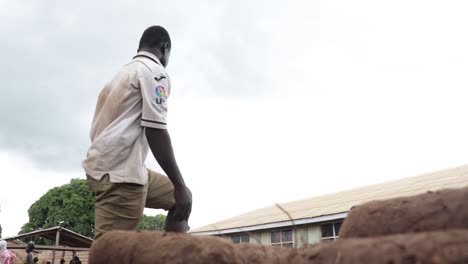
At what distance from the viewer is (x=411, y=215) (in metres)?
0.77

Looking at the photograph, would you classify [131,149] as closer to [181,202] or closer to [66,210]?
[181,202]

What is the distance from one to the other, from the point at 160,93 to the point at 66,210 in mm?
34236

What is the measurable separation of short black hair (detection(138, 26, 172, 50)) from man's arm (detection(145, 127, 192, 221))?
63 cm

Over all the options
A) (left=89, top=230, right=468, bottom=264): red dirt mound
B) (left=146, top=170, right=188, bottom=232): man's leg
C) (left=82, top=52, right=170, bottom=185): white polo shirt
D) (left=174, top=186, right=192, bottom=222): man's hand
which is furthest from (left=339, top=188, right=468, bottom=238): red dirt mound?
(left=146, top=170, right=188, bottom=232): man's leg

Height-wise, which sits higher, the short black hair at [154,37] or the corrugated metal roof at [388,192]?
the short black hair at [154,37]

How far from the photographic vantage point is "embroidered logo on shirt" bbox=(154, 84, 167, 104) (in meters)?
2.00

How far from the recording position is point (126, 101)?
81.1 inches

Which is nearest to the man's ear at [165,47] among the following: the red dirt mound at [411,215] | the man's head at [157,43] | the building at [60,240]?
the man's head at [157,43]

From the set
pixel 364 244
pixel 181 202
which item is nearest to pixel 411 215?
pixel 364 244

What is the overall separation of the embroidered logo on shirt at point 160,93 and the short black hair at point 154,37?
418 millimetres

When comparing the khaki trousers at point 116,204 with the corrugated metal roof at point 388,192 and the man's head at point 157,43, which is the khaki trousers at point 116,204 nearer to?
the man's head at point 157,43

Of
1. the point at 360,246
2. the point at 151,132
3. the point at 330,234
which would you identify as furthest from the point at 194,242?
the point at 330,234

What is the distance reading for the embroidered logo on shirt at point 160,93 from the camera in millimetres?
2003

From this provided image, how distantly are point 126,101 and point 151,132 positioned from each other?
244 mm
